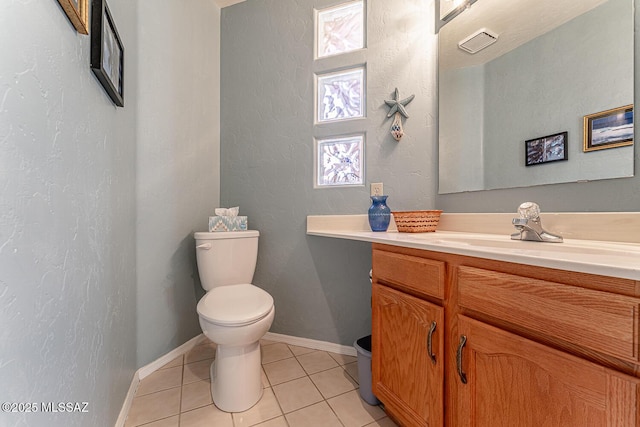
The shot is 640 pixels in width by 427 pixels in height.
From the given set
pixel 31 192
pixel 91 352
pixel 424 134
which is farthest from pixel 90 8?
pixel 424 134

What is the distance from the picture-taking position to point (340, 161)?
1788 millimetres

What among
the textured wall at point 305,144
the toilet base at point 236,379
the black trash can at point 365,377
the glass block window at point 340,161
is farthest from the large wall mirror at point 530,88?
the toilet base at point 236,379

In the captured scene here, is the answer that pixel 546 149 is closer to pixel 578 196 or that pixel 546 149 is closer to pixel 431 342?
pixel 578 196

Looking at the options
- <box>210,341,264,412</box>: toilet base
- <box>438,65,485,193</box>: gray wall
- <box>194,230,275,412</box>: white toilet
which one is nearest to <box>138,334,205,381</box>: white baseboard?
<box>194,230,275,412</box>: white toilet

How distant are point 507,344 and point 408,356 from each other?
1.34ft

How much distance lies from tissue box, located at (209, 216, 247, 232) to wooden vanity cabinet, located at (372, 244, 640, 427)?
41.2 inches

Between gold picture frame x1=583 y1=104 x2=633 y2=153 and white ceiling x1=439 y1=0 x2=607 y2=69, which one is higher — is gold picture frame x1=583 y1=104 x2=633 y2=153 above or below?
below

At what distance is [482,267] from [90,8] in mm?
1426

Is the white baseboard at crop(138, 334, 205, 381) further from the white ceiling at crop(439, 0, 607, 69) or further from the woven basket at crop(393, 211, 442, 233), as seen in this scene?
the white ceiling at crop(439, 0, 607, 69)

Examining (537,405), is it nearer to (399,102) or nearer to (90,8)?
(399,102)

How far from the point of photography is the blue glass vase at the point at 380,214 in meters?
1.49

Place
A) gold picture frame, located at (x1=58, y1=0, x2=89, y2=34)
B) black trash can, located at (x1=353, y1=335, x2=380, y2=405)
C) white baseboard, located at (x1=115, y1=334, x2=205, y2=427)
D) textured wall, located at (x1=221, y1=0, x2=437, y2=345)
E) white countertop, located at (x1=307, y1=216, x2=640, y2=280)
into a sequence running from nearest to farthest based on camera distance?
1. white countertop, located at (x1=307, y1=216, x2=640, y2=280)
2. gold picture frame, located at (x1=58, y1=0, x2=89, y2=34)
3. white baseboard, located at (x1=115, y1=334, x2=205, y2=427)
4. black trash can, located at (x1=353, y1=335, x2=380, y2=405)
5. textured wall, located at (x1=221, y1=0, x2=437, y2=345)

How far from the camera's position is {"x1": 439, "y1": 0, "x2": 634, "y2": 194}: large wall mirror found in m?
0.94

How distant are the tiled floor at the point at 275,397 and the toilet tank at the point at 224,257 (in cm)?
50
